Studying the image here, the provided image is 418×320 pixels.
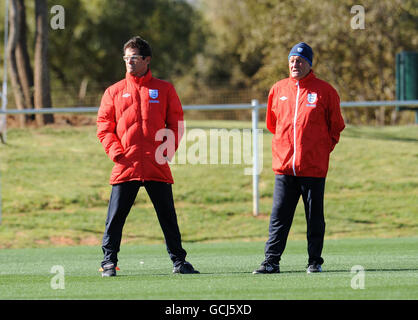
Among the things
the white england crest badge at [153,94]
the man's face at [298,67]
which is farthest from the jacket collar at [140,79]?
the man's face at [298,67]

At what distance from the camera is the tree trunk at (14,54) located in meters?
21.8

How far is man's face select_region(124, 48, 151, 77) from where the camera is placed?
736 cm

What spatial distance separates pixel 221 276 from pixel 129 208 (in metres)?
1.03

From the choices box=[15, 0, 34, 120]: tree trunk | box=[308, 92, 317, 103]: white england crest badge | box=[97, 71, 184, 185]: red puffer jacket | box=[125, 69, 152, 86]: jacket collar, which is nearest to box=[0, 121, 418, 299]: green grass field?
box=[97, 71, 184, 185]: red puffer jacket

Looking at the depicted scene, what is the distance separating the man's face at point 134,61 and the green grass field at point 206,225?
1.84 m

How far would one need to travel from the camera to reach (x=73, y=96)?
28391 millimetres

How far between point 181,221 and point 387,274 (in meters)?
8.12

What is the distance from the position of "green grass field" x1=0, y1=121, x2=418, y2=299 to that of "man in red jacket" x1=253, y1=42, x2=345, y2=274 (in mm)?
371

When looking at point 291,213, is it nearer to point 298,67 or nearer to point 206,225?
point 298,67

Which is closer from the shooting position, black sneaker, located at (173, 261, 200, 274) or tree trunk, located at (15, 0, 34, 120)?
black sneaker, located at (173, 261, 200, 274)

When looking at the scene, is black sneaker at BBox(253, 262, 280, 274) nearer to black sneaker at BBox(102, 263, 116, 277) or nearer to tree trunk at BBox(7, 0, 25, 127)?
black sneaker at BBox(102, 263, 116, 277)

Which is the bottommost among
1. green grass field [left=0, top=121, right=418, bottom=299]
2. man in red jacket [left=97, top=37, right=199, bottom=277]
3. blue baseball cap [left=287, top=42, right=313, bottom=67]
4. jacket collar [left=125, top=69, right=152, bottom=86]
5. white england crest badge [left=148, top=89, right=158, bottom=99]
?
green grass field [left=0, top=121, right=418, bottom=299]

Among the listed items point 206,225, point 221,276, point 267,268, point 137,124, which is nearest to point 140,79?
point 137,124

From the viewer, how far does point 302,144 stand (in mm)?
7352
